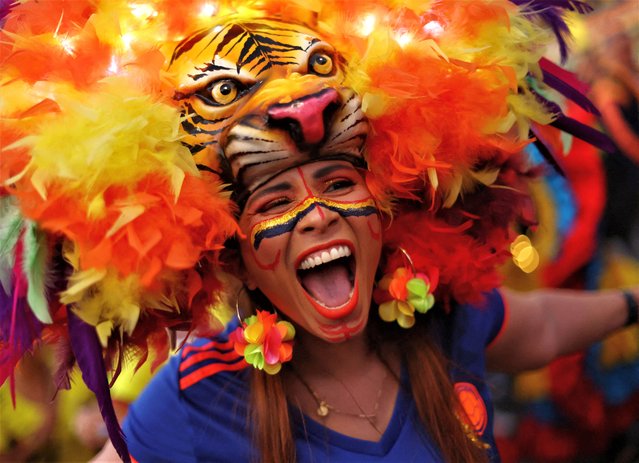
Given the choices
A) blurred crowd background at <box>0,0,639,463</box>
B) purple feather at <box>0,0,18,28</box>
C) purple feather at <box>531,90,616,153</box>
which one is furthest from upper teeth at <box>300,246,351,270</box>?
blurred crowd background at <box>0,0,639,463</box>

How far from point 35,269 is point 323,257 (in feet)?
2.02

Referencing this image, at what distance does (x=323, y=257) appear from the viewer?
1.71m

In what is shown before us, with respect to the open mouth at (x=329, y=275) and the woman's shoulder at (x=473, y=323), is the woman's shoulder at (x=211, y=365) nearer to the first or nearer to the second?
the open mouth at (x=329, y=275)

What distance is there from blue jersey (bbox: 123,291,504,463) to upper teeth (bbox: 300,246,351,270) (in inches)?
14.1

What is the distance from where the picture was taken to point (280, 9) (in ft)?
6.13

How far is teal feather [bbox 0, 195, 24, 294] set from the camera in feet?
5.02

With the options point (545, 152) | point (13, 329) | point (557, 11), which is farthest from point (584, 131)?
point (13, 329)

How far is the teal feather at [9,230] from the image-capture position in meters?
1.53

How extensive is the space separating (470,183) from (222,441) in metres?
0.90

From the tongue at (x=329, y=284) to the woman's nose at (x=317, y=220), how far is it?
0.13 meters

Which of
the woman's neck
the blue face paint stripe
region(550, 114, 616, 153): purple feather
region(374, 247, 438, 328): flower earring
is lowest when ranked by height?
the woman's neck

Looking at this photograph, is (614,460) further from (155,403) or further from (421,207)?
(155,403)

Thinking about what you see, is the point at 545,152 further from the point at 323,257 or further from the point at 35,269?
the point at 35,269

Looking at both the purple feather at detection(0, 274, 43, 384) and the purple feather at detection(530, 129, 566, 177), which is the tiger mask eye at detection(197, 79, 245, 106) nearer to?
the purple feather at detection(0, 274, 43, 384)
